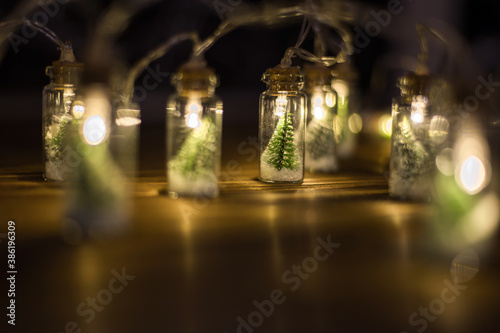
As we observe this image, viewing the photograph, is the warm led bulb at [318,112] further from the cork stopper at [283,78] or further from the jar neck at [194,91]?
the jar neck at [194,91]

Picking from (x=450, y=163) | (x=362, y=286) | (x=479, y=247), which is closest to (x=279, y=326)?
(x=362, y=286)

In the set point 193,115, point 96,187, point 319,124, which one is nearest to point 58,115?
point 193,115

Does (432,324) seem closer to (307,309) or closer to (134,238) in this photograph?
(307,309)

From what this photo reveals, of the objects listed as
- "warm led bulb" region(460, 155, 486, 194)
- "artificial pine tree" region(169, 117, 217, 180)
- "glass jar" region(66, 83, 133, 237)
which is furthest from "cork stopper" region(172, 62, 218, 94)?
"warm led bulb" region(460, 155, 486, 194)

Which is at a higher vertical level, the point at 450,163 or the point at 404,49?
the point at 404,49

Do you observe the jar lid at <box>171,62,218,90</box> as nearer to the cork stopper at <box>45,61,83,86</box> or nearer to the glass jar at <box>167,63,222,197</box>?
the glass jar at <box>167,63,222,197</box>

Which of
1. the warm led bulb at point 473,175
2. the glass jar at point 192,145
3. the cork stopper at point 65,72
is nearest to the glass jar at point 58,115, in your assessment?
the cork stopper at point 65,72

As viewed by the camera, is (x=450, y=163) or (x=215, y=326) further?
(x=450, y=163)
